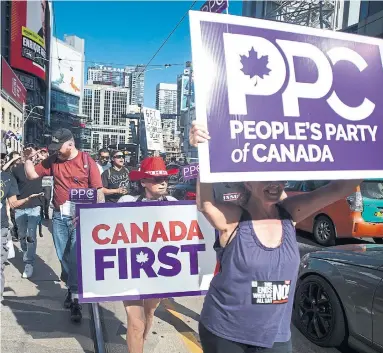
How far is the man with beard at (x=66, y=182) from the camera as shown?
4117 mm

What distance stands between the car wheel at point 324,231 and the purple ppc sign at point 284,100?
6.88m

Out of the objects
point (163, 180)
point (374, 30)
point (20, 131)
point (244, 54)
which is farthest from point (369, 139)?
point (20, 131)

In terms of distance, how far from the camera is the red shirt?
4.24 metres

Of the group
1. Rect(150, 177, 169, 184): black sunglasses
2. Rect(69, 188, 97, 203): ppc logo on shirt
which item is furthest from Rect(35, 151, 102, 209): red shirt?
Rect(150, 177, 169, 184): black sunglasses

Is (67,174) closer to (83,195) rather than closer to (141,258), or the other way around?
(83,195)

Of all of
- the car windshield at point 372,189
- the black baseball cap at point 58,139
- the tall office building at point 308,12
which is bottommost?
the car windshield at point 372,189

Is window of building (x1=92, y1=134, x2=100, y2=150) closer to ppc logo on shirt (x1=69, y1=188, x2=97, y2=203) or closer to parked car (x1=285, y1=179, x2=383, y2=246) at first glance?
parked car (x1=285, y1=179, x2=383, y2=246)

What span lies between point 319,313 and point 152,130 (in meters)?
12.4

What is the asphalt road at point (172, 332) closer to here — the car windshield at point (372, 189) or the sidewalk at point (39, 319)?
the sidewalk at point (39, 319)

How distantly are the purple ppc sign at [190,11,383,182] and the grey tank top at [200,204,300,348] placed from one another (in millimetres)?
339

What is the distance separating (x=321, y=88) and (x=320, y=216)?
7.35 m

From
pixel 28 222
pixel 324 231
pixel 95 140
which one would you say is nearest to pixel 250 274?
pixel 28 222

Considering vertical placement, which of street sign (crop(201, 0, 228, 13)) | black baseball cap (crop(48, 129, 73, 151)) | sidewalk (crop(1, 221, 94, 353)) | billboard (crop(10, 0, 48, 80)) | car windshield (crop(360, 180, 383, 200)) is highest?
billboard (crop(10, 0, 48, 80))

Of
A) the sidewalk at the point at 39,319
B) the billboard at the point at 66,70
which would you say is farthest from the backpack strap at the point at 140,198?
the billboard at the point at 66,70
